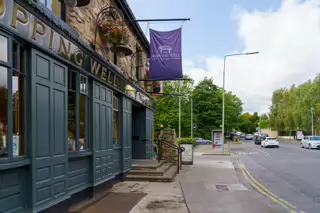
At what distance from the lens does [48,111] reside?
6242 millimetres

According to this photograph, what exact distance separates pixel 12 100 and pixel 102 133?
14.5 feet

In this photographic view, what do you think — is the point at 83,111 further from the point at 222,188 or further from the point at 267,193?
the point at 267,193

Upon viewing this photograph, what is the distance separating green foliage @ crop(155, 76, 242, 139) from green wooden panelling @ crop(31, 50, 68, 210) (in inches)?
1744

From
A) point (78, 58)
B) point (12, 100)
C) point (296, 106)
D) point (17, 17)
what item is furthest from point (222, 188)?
point (296, 106)

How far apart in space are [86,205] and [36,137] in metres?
3.17

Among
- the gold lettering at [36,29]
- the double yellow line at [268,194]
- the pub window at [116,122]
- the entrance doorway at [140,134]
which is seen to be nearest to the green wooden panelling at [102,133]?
the pub window at [116,122]

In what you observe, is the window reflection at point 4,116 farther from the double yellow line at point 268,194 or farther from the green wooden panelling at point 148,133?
the green wooden panelling at point 148,133

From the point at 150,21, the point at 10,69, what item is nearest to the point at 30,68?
the point at 10,69

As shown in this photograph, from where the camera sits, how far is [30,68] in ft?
18.6

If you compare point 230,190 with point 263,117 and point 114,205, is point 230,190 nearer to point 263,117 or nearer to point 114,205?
point 114,205

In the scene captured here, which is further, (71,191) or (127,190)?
(127,190)

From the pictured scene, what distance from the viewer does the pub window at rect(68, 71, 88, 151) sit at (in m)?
7.78

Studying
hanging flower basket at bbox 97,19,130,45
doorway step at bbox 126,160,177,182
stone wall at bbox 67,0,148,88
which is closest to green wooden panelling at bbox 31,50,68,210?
stone wall at bbox 67,0,148,88

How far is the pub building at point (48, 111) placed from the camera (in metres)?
5.06
